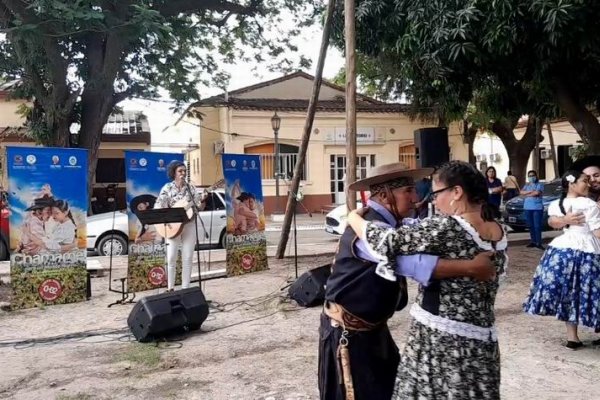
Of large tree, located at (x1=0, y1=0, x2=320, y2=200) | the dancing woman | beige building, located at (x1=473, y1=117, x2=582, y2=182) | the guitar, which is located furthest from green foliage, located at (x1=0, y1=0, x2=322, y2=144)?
beige building, located at (x1=473, y1=117, x2=582, y2=182)

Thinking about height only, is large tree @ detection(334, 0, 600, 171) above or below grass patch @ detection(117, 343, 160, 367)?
Answer: above

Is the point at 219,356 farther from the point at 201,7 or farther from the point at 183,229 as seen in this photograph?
the point at 201,7

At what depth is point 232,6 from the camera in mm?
14453

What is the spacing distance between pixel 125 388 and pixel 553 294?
351cm

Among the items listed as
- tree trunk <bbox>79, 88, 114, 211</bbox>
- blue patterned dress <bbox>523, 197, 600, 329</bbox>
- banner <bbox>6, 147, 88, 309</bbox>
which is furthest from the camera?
tree trunk <bbox>79, 88, 114, 211</bbox>

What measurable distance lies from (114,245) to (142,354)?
777cm

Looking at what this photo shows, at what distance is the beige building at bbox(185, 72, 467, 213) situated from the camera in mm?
23984

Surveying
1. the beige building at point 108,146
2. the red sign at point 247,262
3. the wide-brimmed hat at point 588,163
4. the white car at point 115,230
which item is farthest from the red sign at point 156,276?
the beige building at point 108,146

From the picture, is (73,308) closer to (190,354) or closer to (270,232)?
(190,354)

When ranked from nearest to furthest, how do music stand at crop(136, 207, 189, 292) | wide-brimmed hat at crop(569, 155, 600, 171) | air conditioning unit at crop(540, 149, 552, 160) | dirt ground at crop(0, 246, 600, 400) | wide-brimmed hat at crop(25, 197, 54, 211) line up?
1. dirt ground at crop(0, 246, 600, 400)
2. wide-brimmed hat at crop(569, 155, 600, 171)
3. music stand at crop(136, 207, 189, 292)
4. wide-brimmed hat at crop(25, 197, 54, 211)
5. air conditioning unit at crop(540, 149, 552, 160)

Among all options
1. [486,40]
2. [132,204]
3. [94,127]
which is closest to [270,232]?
[94,127]

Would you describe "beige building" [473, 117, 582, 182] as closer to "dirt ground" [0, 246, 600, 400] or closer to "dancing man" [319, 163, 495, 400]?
"dirt ground" [0, 246, 600, 400]

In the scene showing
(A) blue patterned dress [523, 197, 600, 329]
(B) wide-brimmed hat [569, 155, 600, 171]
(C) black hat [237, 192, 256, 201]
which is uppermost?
(B) wide-brimmed hat [569, 155, 600, 171]

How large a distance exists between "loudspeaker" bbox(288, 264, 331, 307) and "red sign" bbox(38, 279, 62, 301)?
120 inches
